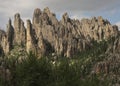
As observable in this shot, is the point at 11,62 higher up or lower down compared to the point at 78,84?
higher up

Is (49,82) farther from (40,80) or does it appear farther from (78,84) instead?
(78,84)

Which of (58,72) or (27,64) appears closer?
(27,64)

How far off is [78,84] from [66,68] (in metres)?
3.09

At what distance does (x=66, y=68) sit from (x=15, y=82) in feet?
28.0

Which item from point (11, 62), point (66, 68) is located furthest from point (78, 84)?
point (11, 62)

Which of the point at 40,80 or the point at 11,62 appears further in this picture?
the point at 11,62

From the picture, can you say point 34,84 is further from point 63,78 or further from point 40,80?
point 63,78

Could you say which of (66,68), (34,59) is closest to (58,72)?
(66,68)

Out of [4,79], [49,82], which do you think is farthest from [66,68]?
[4,79]

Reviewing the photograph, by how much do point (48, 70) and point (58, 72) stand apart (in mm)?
3042

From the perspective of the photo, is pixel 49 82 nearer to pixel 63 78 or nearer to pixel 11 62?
pixel 63 78

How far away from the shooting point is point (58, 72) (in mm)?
61375

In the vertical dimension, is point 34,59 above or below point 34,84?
above

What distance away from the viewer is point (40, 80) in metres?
55.8
